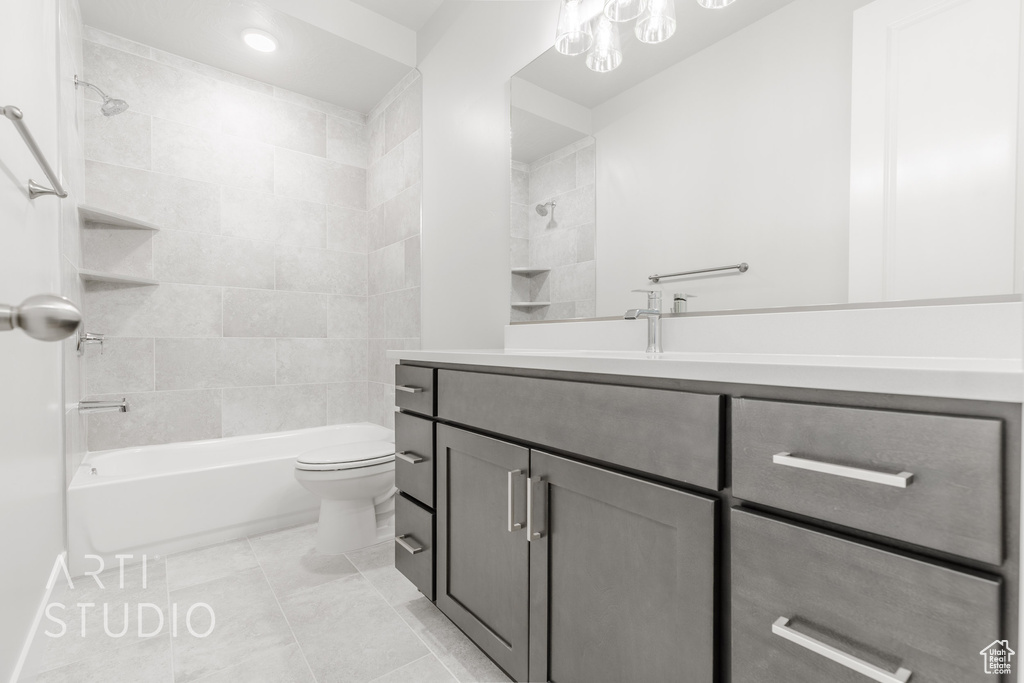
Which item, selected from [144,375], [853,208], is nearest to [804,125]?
[853,208]

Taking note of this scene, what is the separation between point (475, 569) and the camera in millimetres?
1229

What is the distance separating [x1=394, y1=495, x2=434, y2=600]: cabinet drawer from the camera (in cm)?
142

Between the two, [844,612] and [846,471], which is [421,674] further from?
[846,471]

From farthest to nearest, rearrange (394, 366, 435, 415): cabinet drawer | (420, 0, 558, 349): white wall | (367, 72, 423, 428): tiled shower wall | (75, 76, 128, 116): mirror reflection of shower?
(367, 72, 423, 428): tiled shower wall, (75, 76, 128, 116): mirror reflection of shower, (420, 0, 558, 349): white wall, (394, 366, 435, 415): cabinet drawer

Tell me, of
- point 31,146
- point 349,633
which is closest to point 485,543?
point 349,633

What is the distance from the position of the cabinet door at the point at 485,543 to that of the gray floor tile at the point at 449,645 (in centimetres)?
12

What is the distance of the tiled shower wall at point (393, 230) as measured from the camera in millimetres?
2639

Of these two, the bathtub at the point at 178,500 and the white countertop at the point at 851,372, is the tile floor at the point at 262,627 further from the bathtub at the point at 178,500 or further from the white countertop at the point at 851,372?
the white countertop at the point at 851,372

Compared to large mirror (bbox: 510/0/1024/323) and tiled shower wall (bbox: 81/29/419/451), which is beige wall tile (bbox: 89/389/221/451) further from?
large mirror (bbox: 510/0/1024/323)

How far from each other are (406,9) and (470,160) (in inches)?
37.8

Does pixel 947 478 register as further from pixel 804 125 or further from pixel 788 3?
pixel 788 3

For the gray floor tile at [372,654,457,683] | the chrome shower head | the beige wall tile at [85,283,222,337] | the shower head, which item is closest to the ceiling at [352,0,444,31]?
the chrome shower head

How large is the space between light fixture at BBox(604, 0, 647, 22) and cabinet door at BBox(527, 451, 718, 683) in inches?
53.5

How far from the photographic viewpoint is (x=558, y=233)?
1776 millimetres
